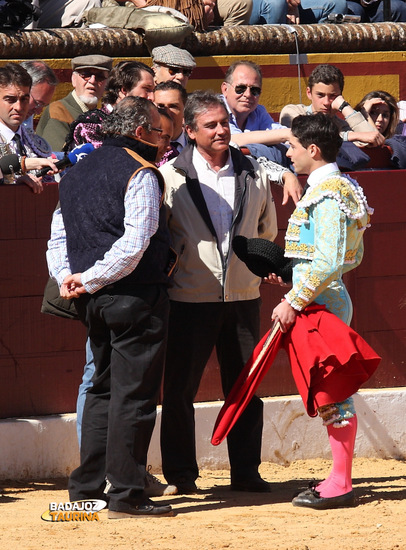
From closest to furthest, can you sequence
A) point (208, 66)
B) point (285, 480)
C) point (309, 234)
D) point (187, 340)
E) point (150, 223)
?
point (150, 223), point (309, 234), point (187, 340), point (285, 480), point (208, 66)

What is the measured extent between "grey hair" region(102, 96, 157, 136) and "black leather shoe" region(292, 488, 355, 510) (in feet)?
5.90

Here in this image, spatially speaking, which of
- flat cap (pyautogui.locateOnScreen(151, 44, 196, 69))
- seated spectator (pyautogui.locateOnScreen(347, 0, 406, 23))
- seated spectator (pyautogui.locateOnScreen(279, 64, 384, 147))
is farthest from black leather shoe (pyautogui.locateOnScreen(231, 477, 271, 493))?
seated spectator (pyautogui.locateOnScreen(347, 0, 406, 23))

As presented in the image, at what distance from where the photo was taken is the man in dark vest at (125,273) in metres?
4.84

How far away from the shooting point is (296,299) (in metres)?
5.09

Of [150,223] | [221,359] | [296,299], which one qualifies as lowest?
[221,359]

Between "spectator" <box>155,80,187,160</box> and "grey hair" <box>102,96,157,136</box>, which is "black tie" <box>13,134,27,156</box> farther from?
"grey hair" <box>102,96,157,136</box>

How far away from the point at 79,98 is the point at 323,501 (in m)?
3.03

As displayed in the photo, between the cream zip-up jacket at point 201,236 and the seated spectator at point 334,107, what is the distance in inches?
62.7

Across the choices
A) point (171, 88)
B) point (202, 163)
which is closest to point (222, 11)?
point (171, 88)

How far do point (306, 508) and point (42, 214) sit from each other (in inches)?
83.5

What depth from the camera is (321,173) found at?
203 inches

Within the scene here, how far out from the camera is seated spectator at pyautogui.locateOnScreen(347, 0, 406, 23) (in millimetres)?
10266

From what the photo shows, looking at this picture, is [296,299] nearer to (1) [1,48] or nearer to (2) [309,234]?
(2) [309,234]

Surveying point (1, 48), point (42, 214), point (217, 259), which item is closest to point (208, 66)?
point (1, 48)
